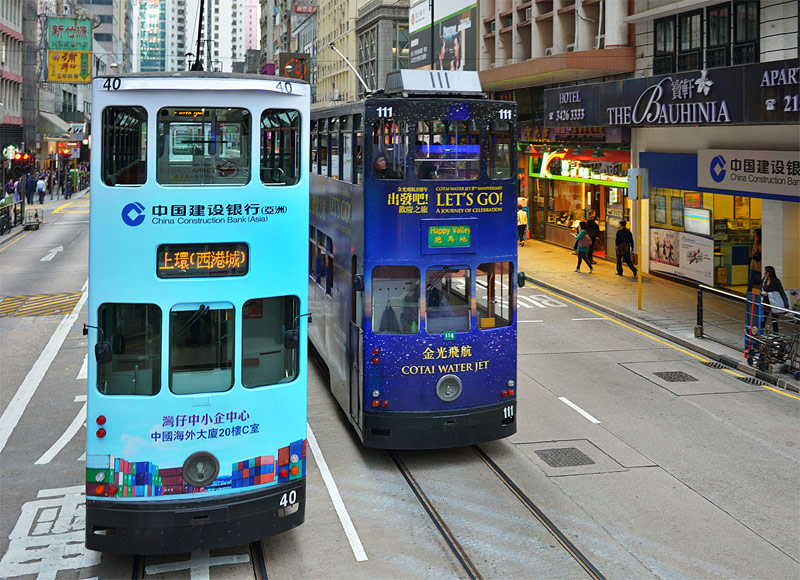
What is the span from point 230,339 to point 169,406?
2.67ft

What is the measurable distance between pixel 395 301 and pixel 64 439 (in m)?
5.29

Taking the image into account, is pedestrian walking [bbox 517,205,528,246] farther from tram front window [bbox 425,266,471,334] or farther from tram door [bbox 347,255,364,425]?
tram front window [bbox 425,266,471,334]

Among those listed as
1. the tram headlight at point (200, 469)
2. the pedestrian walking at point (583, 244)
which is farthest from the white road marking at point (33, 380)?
the pedestrian walking at point (583, 244)

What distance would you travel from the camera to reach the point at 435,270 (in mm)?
11773

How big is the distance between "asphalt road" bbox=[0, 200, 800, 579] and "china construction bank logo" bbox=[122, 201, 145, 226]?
3.37m

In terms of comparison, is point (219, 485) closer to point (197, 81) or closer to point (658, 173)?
point (197, 81)

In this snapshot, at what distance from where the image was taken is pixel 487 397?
12.1 meters

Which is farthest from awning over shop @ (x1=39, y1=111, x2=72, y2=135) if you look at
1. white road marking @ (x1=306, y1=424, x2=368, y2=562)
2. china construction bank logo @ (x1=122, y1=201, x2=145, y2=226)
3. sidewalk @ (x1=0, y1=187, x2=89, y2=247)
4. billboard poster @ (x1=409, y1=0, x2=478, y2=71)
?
china construction bank logo @ (x1=122, y1=201, x2=145, y2=226)

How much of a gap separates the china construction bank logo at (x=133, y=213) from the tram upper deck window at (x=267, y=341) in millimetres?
1216

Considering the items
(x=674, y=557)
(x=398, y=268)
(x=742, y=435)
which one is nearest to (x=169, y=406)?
(x=398, y=268)

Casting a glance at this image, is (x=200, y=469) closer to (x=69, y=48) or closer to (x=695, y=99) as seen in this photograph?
(x=695, y=99)

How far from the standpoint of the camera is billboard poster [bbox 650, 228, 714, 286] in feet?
83.0

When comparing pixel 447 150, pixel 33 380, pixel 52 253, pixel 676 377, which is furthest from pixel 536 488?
pixel 52 253

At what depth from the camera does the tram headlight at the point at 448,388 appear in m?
11.9
